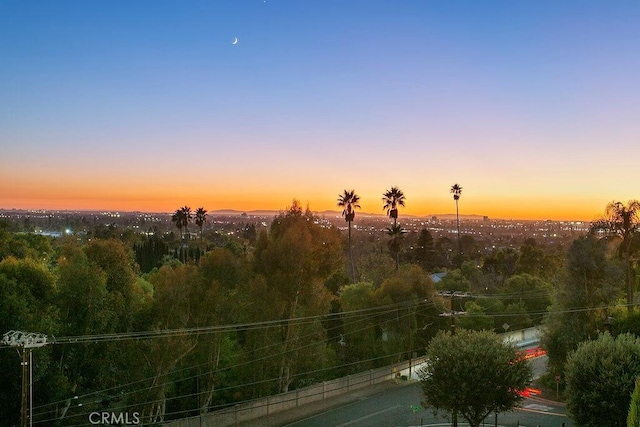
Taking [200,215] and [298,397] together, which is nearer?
[298,397]

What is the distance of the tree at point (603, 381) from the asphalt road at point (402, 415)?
732 cm

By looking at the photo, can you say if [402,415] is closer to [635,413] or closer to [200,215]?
[635,413]

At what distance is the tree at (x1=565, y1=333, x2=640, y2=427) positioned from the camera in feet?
60.6

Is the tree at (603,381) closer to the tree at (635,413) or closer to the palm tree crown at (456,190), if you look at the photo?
the tree at (635,413)

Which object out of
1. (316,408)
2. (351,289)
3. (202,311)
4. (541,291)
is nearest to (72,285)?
(202,311)

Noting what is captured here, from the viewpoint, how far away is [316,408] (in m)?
30.1

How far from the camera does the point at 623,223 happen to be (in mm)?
31750

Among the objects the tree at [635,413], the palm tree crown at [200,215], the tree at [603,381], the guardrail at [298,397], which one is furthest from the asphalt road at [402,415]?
the palm tree crown at [200,215]

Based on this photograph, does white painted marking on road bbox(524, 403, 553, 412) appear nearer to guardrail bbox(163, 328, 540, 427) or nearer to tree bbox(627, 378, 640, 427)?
guardrail bbox(163, 328, 540, 427)

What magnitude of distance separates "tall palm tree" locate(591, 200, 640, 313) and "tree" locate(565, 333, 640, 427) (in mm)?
13621

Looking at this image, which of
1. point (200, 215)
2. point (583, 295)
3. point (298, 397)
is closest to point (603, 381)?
point (583, 295)

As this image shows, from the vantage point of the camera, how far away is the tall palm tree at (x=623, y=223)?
31422 millimetres

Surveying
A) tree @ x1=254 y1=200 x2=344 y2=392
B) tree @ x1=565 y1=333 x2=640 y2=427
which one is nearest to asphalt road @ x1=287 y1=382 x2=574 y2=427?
tree @ x1=254 y1=200 x2=344 y2=392

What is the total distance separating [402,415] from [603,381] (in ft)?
40.0
